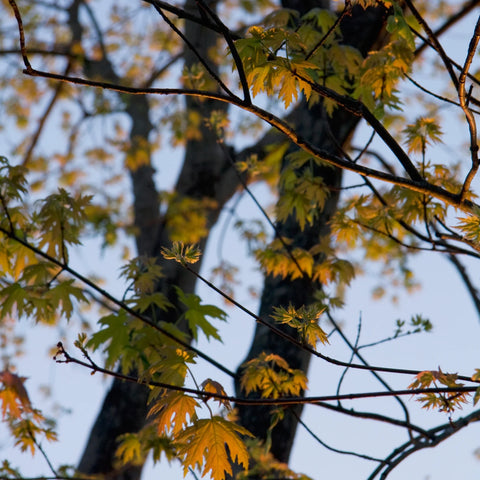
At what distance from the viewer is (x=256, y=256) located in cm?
321

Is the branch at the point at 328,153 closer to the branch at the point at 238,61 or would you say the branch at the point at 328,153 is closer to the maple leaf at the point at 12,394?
the branch at the point at 238,61

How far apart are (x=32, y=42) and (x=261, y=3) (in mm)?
3323

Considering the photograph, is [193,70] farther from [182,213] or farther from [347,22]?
[182,213]

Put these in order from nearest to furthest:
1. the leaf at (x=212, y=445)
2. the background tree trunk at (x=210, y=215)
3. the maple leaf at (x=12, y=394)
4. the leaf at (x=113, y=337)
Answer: the leaf at (x=212, y=445) → the maple leaf at (x=12, y=394) → the leaf at (x=113, y=337) → the background tree trunk at (x=210, y=215)

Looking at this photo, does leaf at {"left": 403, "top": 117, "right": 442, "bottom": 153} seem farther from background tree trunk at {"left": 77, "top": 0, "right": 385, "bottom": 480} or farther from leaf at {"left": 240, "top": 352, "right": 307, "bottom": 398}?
leaf at {"left": 240, "top": 352, "right": 307, "bottom": 398}

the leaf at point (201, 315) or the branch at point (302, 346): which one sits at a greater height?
the leaf at point (201, 315)

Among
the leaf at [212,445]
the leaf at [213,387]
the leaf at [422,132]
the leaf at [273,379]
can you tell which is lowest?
the leaf at [212,445]

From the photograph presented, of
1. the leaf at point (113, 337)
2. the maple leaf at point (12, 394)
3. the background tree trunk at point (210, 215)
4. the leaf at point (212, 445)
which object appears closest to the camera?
the leaf at point (212, 445)

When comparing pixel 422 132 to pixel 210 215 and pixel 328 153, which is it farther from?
pixel 210 215

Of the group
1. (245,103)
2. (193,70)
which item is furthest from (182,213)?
(245,103)

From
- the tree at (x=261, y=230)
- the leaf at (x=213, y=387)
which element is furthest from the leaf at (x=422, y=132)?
the leaf at (x=213, y=387)

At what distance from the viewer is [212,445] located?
1646 mm

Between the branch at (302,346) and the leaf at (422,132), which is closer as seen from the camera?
the branch at (302,346)

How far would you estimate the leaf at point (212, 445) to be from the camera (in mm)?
1628
